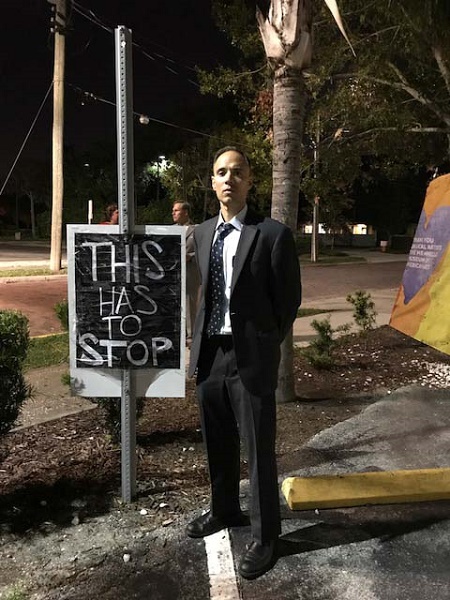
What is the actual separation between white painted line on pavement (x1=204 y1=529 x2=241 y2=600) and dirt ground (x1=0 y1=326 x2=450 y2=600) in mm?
313

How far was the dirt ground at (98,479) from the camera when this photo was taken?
3.01 meters

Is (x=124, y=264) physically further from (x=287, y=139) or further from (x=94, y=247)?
(x=287, y=139)

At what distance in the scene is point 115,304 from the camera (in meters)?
3.31

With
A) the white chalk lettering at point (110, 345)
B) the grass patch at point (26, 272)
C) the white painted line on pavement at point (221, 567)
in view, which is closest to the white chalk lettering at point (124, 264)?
the white chalk lettering at point (110, 345)

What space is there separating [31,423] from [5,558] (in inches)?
76.1

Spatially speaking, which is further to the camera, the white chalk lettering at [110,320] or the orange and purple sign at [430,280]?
the orange and purple sign at [430,280]

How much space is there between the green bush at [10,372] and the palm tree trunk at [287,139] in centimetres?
243

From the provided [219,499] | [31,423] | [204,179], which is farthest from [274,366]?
[204,179]

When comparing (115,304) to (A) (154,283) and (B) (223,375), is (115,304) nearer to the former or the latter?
(A) (154,283)

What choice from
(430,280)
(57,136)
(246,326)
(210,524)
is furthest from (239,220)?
(57,136)

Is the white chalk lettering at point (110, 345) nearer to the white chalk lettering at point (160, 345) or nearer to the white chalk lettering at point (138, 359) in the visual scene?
the white chalk lettering at point (138, 359)

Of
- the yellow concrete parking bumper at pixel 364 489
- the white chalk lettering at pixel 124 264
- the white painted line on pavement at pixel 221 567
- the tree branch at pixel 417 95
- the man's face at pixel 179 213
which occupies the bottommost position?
the white painted line on pavement at pixel 221 567

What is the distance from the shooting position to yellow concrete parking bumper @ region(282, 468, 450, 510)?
→ 3457 millimetres

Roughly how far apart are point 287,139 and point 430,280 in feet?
12.7
